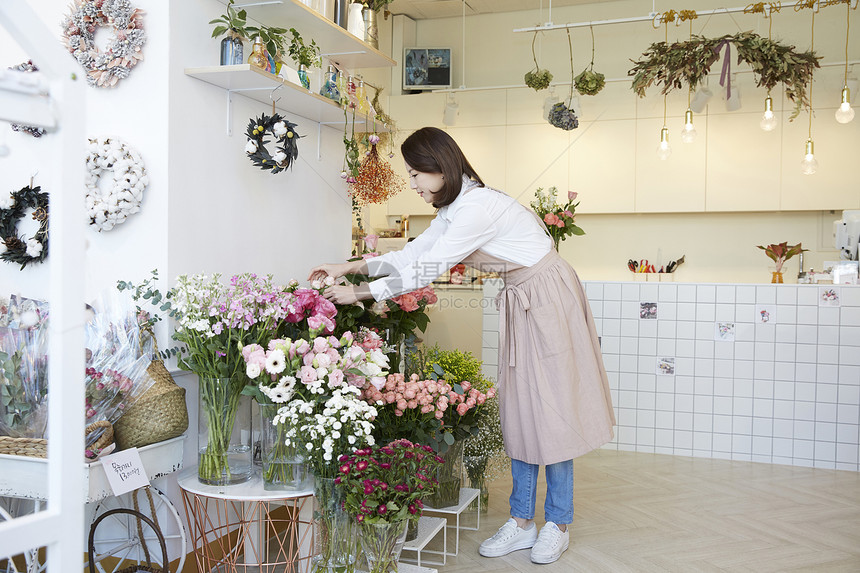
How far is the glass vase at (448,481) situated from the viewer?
2.46 metres

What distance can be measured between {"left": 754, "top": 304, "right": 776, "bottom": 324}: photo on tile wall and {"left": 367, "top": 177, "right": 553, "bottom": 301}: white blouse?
1993mm

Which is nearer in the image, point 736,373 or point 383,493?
point 383,493

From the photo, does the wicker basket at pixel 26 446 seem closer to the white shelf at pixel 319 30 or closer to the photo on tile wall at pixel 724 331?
the white shelf at pixel 319 30

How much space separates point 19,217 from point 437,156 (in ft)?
4.27

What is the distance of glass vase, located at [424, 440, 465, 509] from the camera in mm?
2459

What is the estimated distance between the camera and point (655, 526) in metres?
2.80

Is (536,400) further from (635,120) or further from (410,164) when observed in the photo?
(635,120)

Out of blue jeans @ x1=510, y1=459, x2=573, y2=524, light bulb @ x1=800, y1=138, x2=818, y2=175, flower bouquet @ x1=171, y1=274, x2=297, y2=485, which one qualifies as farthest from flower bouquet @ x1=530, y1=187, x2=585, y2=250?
flower bouquet @ x1=171, y1=274, x2=297, y2=485

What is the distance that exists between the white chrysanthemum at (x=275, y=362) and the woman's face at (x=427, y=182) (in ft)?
2.55

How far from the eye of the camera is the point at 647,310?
13.3 ft

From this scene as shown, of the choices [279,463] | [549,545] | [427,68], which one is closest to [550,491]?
[549,545]

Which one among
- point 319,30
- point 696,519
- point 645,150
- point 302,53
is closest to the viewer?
point 302,53

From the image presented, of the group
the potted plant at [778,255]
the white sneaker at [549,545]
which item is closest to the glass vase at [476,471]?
the white sneaker at [549,545]

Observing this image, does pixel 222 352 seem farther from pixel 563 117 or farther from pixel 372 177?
Answer: pixel 563 117
